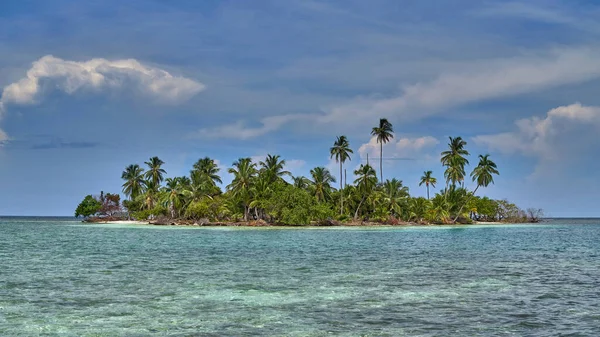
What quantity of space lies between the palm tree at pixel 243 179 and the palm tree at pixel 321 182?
12.4m

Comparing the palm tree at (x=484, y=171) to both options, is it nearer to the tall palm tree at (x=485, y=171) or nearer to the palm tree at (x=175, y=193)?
the tall palm tree at (x=485, y=171)

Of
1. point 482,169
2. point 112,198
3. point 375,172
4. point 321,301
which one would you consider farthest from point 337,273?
point 112,198

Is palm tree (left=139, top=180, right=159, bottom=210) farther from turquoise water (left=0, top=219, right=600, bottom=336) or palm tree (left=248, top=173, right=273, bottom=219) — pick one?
turquoise water (left=0, top=219, right=600, bottom=336)

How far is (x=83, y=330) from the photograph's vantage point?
13977 mm

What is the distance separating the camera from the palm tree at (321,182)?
105375mm

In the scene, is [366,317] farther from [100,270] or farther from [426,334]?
[100,270]

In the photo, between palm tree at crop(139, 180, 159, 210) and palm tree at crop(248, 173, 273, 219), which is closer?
palm tree at crop(248, 173, 273, 219)

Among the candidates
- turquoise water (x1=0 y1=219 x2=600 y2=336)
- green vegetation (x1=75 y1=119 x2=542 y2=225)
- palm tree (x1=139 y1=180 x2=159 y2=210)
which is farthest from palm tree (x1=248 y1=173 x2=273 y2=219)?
turquoise water (x1=0 y1=219 x2=600 y2=336)

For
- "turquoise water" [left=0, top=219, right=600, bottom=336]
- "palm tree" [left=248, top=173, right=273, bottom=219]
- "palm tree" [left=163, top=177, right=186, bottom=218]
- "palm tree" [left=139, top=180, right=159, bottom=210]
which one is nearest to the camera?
"turquoise water" [left=0, top=219, right=600, bottom=336]

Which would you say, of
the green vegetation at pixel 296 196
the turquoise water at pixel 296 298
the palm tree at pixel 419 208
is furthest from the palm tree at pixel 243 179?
the turquoise water at pixel 296 298

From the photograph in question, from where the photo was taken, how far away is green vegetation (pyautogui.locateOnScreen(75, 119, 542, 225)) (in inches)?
3976

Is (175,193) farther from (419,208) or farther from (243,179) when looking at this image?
(419,208)

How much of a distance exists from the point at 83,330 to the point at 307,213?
282ft

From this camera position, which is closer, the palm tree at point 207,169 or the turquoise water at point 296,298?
the turquoise water at point 296,298
